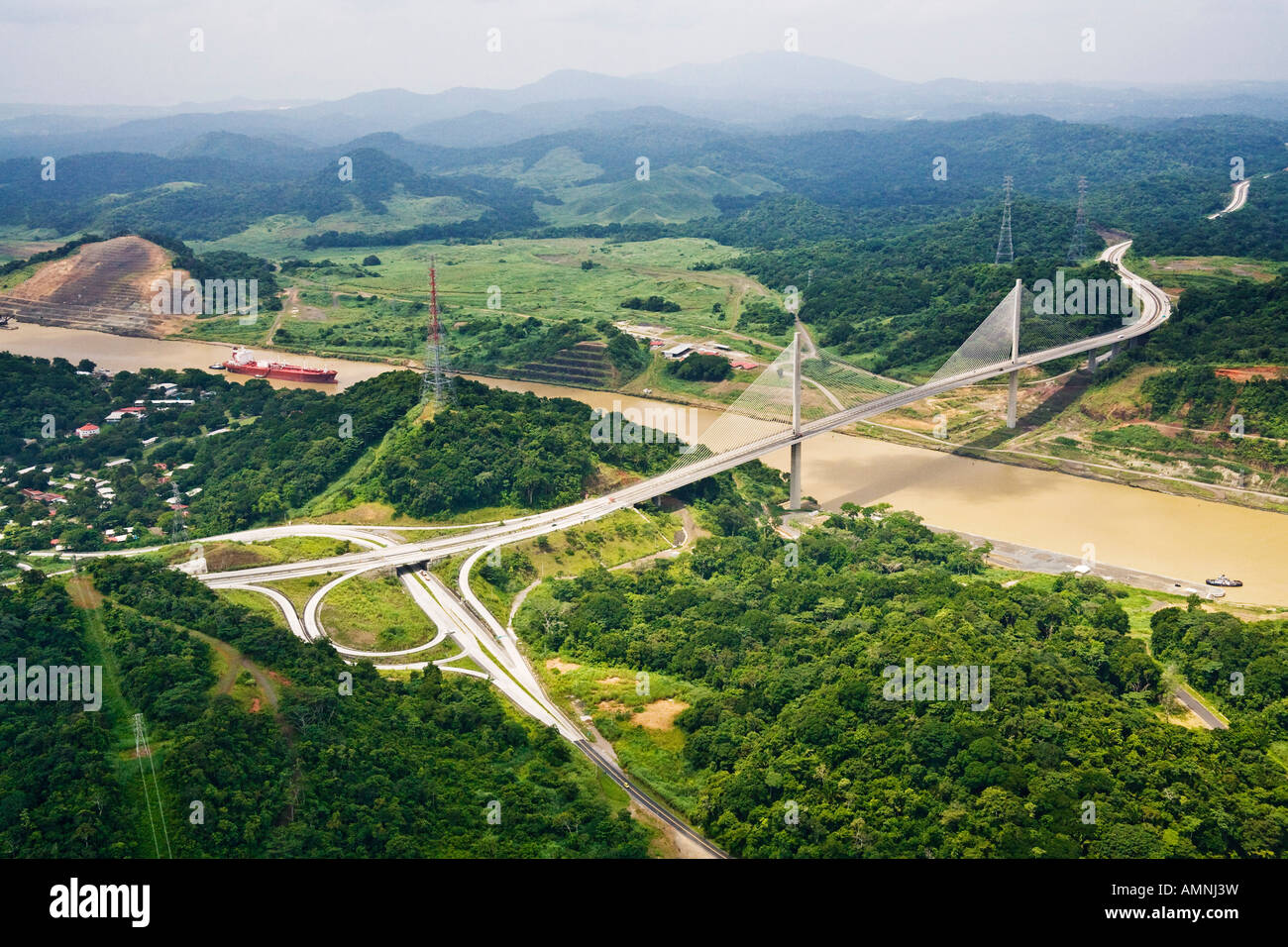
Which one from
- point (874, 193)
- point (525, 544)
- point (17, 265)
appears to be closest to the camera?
point (525, 544)

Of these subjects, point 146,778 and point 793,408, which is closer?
point 146,778

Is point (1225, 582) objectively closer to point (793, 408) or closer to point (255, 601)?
point (793, 408)

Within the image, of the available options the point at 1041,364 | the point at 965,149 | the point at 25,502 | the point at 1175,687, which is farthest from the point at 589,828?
the point at 965,149

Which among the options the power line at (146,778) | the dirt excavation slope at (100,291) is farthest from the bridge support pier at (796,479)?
the dirt excavation slope at (100,291)

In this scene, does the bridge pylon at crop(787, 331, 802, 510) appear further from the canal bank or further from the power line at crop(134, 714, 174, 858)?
the power line at crop(134, 714, 174, 858)

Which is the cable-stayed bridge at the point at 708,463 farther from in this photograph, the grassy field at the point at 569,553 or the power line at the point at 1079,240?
the power line at the point at 1079,240

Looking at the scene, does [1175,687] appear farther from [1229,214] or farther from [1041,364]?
[1229,214]

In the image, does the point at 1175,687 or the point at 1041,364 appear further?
the point at 1041,364

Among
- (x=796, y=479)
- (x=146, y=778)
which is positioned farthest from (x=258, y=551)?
(x=796, y=479)
